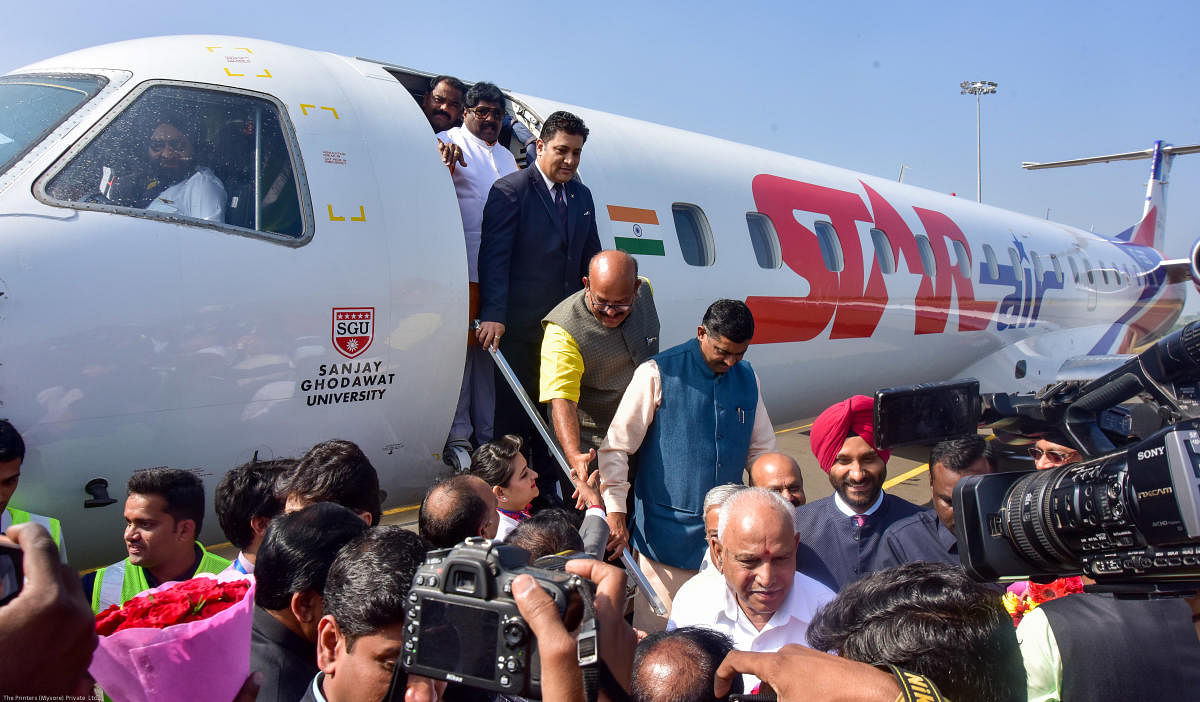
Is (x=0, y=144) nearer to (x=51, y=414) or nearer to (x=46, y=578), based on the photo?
(x=51, y=414)

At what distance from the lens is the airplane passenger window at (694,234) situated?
6.61 m

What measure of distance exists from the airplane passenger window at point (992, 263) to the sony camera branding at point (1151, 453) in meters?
10.9

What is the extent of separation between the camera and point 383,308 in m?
4.36

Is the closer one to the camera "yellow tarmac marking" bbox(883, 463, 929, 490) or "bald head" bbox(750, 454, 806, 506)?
"bald head" bbox(750, 454, 806, 506)

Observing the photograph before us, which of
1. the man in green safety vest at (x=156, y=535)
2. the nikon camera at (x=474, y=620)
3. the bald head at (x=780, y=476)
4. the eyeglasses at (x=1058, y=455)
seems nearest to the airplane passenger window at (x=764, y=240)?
the bald head at (x=780, y=476)

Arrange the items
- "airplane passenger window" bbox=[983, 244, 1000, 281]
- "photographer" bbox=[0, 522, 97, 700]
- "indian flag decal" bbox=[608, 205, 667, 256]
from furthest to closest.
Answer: "airplane passenger window" bbox=[983, 244, 1000, 281]
"indian flag decal" bbox=[608, 205, 667, 256]
"photographer" bbox=[0, 522, 97, 700]

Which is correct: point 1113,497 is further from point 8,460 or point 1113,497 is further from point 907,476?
point 907,476

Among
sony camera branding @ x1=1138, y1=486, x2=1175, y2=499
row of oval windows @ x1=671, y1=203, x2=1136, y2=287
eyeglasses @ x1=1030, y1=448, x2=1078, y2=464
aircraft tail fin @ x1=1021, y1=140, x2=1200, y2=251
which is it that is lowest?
eyeglasses @ x1=1030, y1=448, x2=1078, y2=464

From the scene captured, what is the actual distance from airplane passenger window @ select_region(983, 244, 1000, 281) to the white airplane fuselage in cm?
527

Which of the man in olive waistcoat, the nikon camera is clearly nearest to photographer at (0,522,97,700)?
the nikon camera

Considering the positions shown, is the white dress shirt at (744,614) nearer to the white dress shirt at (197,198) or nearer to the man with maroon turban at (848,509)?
the man with maroon turban at (848,509)

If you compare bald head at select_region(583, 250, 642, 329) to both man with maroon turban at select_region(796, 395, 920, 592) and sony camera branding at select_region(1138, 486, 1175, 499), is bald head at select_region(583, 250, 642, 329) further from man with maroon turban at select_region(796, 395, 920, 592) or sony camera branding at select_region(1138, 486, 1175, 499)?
sony camera branding at select_region(1138, 486, 1175, 499)

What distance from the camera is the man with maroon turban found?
362 cm

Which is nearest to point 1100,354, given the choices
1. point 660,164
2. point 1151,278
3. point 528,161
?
point 1151,278
